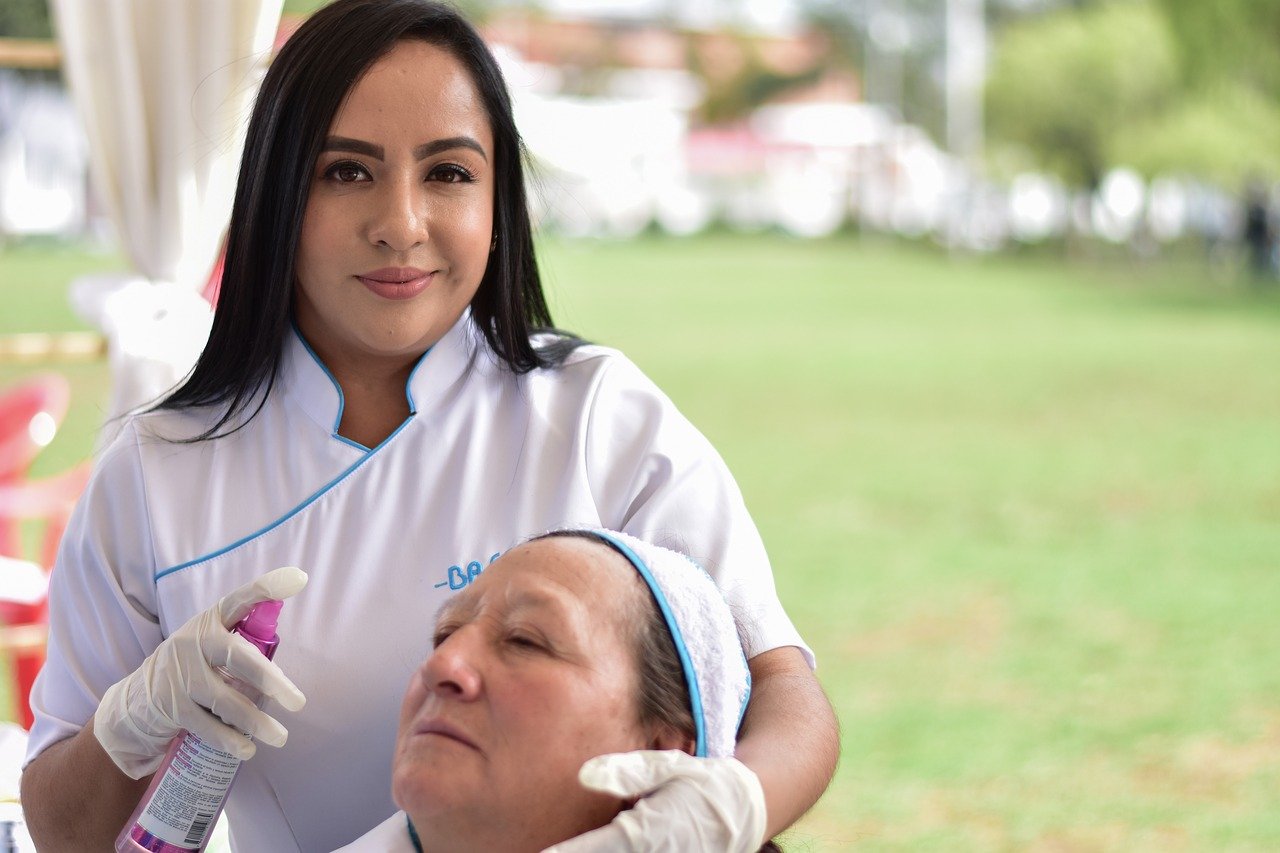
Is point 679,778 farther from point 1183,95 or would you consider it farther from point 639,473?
point 1183,95

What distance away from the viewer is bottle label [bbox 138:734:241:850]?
4.61 ft

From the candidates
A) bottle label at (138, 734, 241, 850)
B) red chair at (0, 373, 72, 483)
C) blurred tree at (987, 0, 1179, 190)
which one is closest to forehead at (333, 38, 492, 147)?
bottle label at (138, 734, 241, 850)

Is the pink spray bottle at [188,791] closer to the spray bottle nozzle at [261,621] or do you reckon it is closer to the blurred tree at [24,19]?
the spray bottle nozzle at [261,621]

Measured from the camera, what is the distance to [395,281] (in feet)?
5.16

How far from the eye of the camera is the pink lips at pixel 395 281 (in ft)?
→ 5.13

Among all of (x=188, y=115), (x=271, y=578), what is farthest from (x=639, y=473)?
(x=188, y=115)

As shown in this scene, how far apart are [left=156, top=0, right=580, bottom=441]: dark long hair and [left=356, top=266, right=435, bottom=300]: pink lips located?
9 cm

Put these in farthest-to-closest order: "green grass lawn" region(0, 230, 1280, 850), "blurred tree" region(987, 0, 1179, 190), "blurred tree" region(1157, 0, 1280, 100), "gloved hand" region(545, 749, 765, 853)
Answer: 1. "blurred tree" region(987, 0, 1179, 190)
2. "blurred tree" region(1157, 0, 1280, 100)
3. "green grass lawn" region(0, 230, 1280, 850)
4. "gloved hand" region(545, 749, 765, 853)

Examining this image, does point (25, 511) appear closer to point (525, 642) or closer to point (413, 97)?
point (413, 97)

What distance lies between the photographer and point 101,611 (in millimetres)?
1599

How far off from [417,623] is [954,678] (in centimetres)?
329

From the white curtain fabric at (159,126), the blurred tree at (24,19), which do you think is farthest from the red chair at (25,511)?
the blurred tree at (24,19)

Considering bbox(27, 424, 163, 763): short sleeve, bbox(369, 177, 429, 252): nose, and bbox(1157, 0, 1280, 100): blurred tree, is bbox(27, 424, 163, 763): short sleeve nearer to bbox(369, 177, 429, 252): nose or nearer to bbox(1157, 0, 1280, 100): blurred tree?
bbox(369, 177, 429, 252): nose

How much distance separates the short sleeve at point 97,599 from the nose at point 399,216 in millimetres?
385
